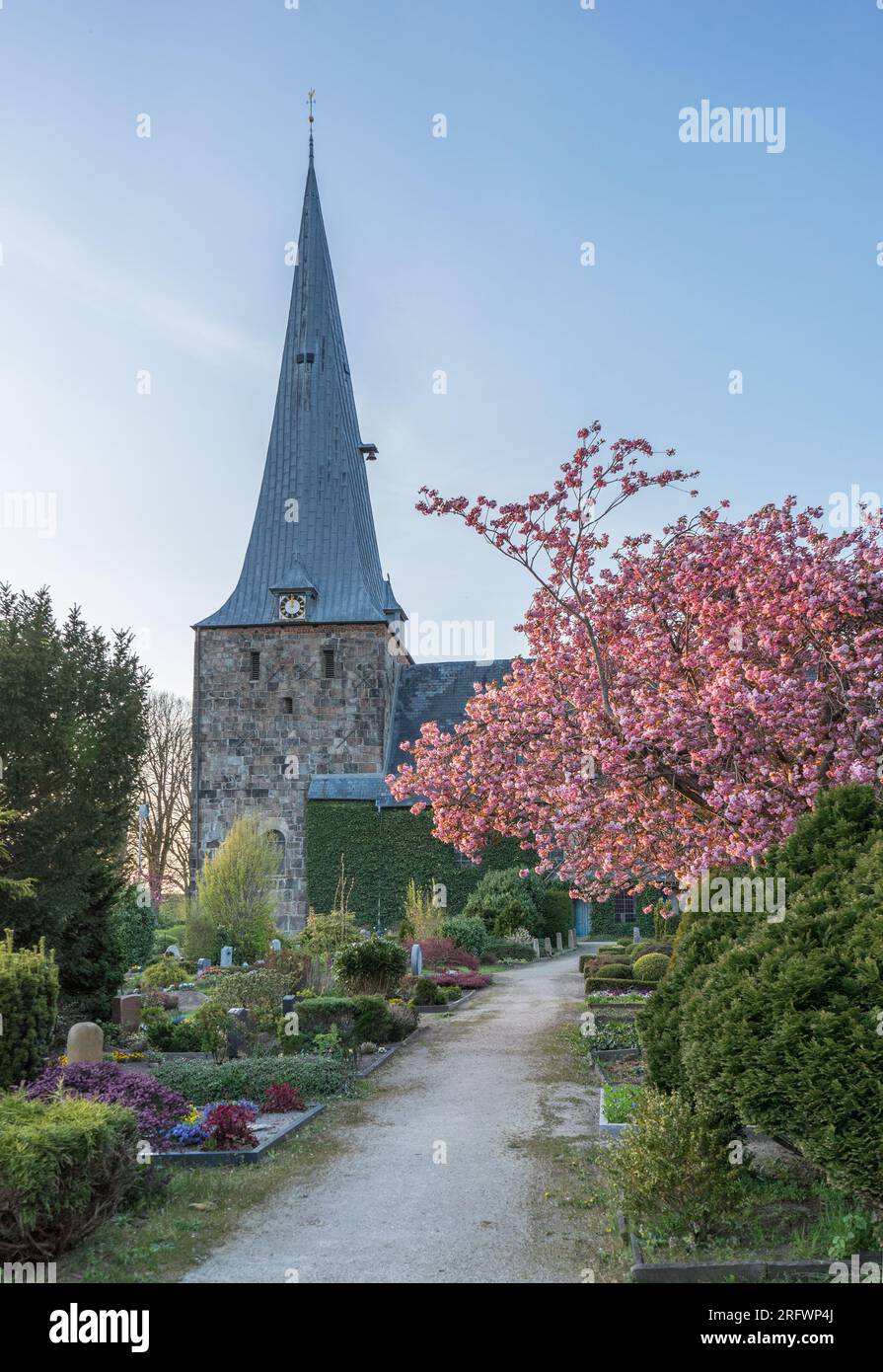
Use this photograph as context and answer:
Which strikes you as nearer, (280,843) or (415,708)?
(280,843)

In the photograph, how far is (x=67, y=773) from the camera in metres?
12.7

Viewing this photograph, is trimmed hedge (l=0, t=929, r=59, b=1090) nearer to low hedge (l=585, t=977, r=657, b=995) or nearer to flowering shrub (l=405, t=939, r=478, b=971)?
low hedge (l=585, t=977, r=657, b=995)

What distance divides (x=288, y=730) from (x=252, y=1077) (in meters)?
23.8

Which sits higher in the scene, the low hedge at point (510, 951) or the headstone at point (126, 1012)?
the headstone at point (126, 1012)

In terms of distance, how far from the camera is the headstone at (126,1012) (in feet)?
46.4

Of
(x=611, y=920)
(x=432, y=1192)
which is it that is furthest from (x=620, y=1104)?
(x=611, y=920)

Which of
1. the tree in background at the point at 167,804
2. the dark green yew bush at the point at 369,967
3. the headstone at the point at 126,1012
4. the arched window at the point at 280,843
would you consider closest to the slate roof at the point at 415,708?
the arched window at the point at 280,843

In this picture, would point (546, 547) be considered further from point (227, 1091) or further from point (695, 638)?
point (227, 1091)

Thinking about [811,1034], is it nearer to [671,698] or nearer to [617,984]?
[671,698]

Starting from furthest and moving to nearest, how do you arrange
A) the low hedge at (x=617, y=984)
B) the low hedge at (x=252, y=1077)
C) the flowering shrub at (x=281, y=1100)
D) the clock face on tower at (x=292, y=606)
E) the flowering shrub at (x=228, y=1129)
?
the clock face on tower at (x=292, y=606) → the low hedge at (x=617, y=984) → the low hedge at (x=252, y=1077) → the flowering shrub at (x=281, y=1100) → the flowering shrub at (x=228, y=1129)

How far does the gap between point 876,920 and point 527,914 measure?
2441 centimetres

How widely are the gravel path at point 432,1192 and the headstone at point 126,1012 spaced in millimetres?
4018

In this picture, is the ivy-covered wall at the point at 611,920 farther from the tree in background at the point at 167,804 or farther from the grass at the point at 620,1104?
the grass at the point at 620,1104

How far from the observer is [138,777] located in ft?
45.0
